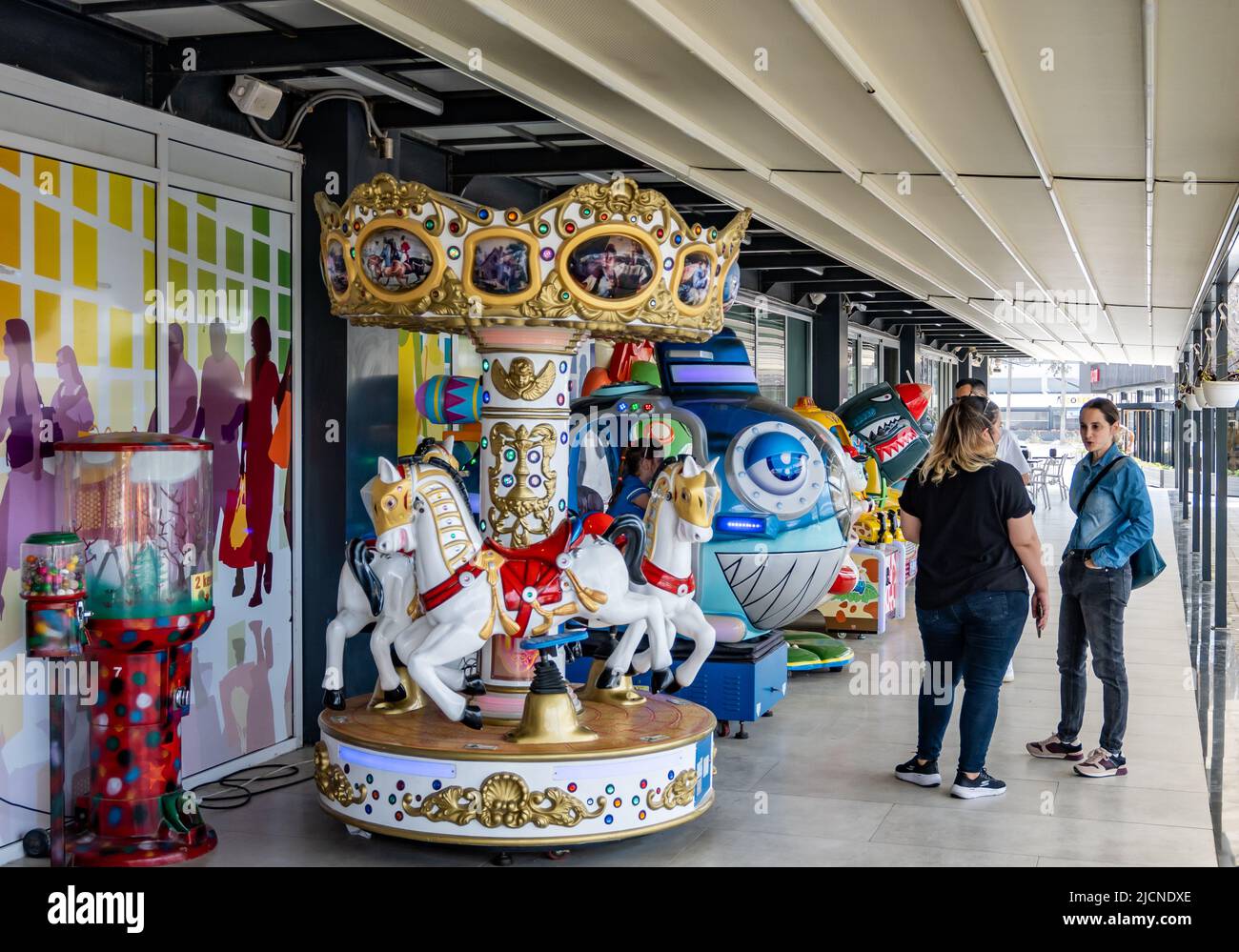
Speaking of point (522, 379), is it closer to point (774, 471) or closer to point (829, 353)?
point (774, 471)

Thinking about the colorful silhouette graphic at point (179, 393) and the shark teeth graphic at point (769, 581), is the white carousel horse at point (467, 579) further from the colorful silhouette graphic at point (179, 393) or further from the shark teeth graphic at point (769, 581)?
the shark teeth graphic at point (769, 581)

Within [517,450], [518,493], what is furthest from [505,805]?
[517,450]

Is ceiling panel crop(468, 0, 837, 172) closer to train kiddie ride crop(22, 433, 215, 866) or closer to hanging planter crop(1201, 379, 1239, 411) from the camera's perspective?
train kiddie ride crop(22, 433, 215, 866)

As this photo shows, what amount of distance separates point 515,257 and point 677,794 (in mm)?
2133

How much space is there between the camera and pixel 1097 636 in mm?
5836

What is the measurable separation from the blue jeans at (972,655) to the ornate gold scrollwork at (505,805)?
1771 mm

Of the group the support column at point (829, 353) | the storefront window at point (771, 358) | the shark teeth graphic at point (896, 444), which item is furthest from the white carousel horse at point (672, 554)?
the support column at point (829, 353)

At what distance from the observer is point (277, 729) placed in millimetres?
6320

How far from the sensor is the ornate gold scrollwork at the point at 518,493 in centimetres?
537

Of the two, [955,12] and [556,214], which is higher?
[955,12]

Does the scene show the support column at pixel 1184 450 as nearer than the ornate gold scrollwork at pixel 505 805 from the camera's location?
No

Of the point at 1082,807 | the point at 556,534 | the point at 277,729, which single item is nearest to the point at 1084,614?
the point at 1082,807
